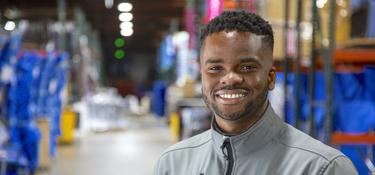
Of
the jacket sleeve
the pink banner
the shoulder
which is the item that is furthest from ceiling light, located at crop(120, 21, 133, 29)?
the jacket sleeve

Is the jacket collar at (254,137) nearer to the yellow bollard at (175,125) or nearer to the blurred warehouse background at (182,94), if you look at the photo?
the blurred warehouse background at (182,94)

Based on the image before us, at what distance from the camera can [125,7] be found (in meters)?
27.0

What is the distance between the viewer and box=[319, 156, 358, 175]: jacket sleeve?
1.51m

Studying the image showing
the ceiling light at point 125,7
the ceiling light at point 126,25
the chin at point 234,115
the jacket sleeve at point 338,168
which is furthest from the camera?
the ceiling light at point 126,25

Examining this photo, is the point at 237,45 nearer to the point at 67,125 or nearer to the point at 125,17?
the point at 67,125

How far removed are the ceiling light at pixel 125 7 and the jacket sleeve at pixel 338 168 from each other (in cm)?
2445

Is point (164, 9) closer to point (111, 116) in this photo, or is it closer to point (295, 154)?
point (111, 116)

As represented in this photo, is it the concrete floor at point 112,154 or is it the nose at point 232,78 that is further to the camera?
the concrete floor at point 112,154

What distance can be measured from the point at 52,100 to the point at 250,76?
8.84m

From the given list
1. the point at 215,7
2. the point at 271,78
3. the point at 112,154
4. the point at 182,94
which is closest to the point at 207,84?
the point at 271,78

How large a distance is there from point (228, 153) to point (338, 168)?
29 cm

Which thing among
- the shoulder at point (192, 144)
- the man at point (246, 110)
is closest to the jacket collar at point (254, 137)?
the man at point (246, 110)

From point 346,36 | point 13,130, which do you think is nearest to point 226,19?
point 346,36

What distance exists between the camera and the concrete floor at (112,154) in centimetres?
1050
